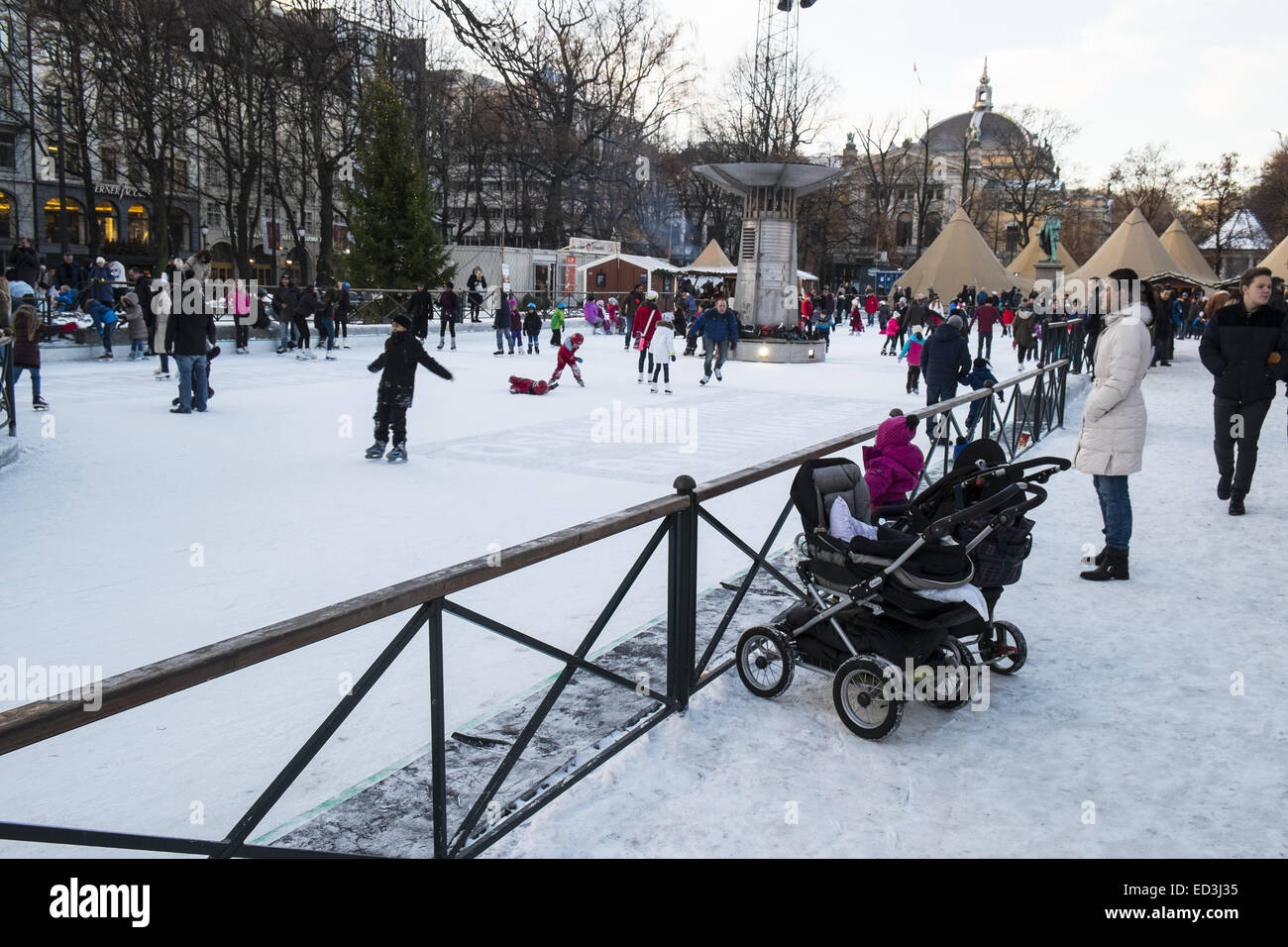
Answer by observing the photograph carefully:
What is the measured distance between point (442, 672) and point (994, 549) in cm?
253

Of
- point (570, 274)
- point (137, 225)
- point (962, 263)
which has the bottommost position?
point (570, 274)

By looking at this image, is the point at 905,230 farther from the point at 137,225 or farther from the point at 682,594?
the point at 682,594

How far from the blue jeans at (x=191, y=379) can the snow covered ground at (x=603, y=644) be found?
66.9 inches

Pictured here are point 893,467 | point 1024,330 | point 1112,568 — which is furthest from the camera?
point 1024,330

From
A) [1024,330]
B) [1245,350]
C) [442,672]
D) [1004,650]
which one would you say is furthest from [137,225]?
[442,672]

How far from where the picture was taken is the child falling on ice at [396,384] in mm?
10406

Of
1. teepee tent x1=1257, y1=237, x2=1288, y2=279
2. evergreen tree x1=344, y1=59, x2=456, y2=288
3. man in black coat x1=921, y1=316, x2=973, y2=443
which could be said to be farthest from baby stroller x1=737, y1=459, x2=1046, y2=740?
teepee tent x1=1257, y1=237, x2=1288, y2=279

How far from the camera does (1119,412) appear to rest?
5.85 metres

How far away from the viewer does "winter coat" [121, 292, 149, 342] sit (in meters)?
18.9

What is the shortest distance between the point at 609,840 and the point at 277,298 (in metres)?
21.4

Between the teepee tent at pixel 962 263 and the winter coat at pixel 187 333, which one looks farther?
the teepee tent at pixel 962 263

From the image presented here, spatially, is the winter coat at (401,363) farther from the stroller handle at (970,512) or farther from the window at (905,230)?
the window at (905,230)

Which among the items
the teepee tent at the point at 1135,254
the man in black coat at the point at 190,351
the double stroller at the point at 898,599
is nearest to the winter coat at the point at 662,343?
the man in black coat at the point at 190,351

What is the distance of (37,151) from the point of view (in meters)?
42.8
